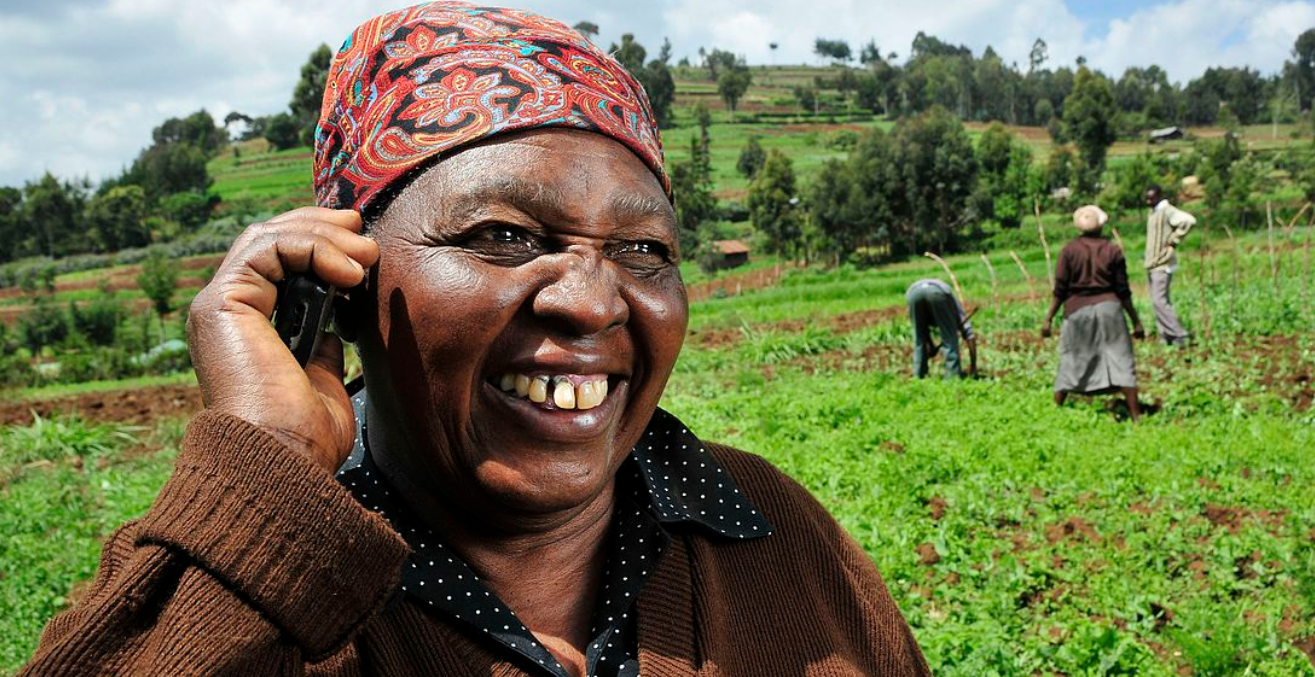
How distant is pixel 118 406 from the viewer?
13.6 meters

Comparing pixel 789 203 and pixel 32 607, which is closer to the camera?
pixel 32 607

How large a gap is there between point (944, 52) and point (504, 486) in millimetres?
167284

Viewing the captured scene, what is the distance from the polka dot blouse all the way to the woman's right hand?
0.64ft

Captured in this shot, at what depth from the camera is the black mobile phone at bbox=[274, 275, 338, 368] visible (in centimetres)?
129

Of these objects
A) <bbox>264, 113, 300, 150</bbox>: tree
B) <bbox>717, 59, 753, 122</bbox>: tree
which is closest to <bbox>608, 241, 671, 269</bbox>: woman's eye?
<bbox>264, 113, 300, 150</bbox>: tree

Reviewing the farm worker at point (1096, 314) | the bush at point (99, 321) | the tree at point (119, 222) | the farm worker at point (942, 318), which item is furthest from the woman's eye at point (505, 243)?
the tree at point (119, 222)

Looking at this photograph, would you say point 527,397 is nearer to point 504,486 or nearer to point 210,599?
point 504,486

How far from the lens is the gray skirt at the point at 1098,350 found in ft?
26.6

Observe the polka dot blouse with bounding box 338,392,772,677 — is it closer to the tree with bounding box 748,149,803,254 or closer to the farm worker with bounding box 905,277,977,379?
the farm worker with bounding box 905,277,977,379

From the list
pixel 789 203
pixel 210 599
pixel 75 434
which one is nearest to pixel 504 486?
pixel 210 599

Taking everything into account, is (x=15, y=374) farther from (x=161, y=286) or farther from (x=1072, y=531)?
(x=1072, y=531)

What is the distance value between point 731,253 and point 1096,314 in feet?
128

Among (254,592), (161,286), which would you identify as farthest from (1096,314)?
(161,286)

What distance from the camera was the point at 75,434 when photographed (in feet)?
33.5
